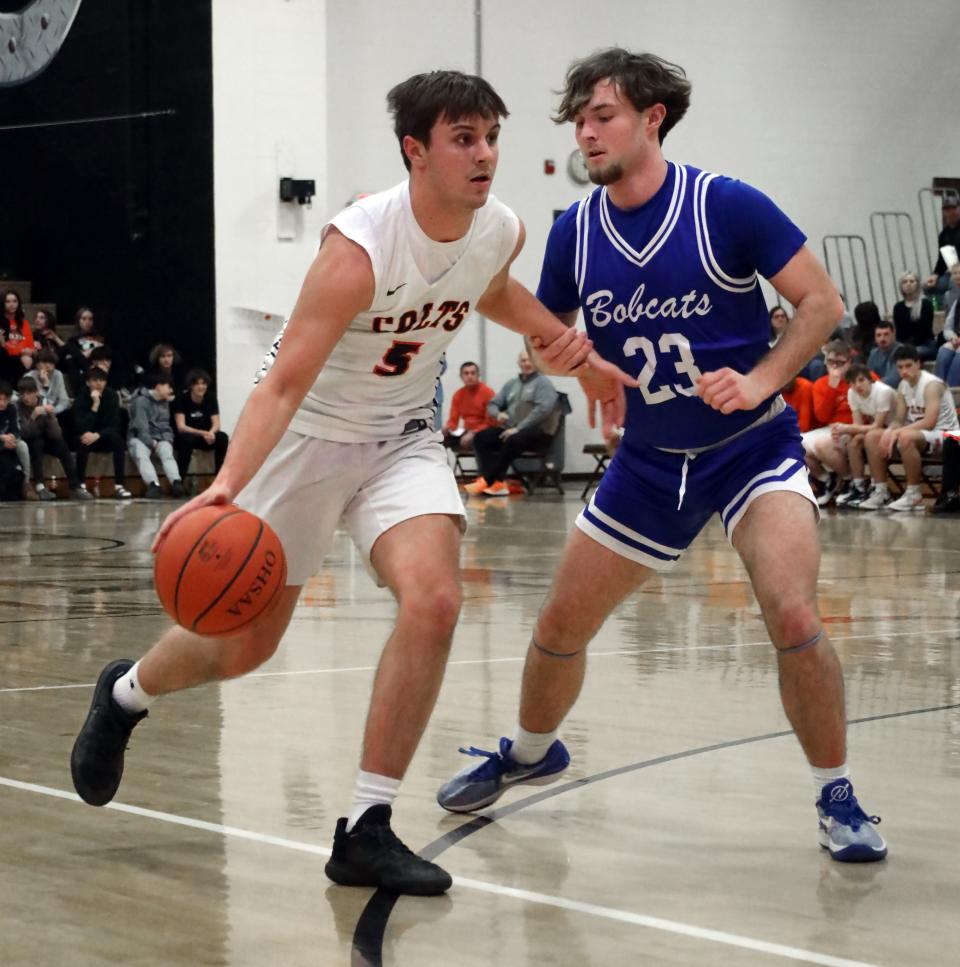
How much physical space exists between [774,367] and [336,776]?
1.56 m

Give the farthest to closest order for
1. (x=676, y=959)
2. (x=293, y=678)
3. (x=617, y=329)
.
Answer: (x=293, y=678) < (x=617, y=329) < (x=676, y=959)

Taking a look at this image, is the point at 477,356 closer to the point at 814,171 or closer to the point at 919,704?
the point at 814,171

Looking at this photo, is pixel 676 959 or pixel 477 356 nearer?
pixel 676 959

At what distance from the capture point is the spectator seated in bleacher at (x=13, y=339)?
17.6 meters

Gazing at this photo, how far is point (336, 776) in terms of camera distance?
4.36 m

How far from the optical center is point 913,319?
59.5 ft

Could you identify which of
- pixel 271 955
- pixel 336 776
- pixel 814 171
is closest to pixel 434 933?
pixel 271 955

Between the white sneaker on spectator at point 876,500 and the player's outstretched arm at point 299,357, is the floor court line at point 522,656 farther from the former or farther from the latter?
the white sneaker on spectator at point 876,500

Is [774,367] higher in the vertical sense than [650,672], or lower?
higher

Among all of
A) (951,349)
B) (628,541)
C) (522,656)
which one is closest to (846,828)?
(628,541)

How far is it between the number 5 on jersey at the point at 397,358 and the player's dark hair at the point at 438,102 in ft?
1.42

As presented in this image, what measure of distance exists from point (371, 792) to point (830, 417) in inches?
499

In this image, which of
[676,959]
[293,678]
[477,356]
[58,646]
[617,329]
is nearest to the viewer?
[676,959]

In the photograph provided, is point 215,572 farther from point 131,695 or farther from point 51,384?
point 51,384
